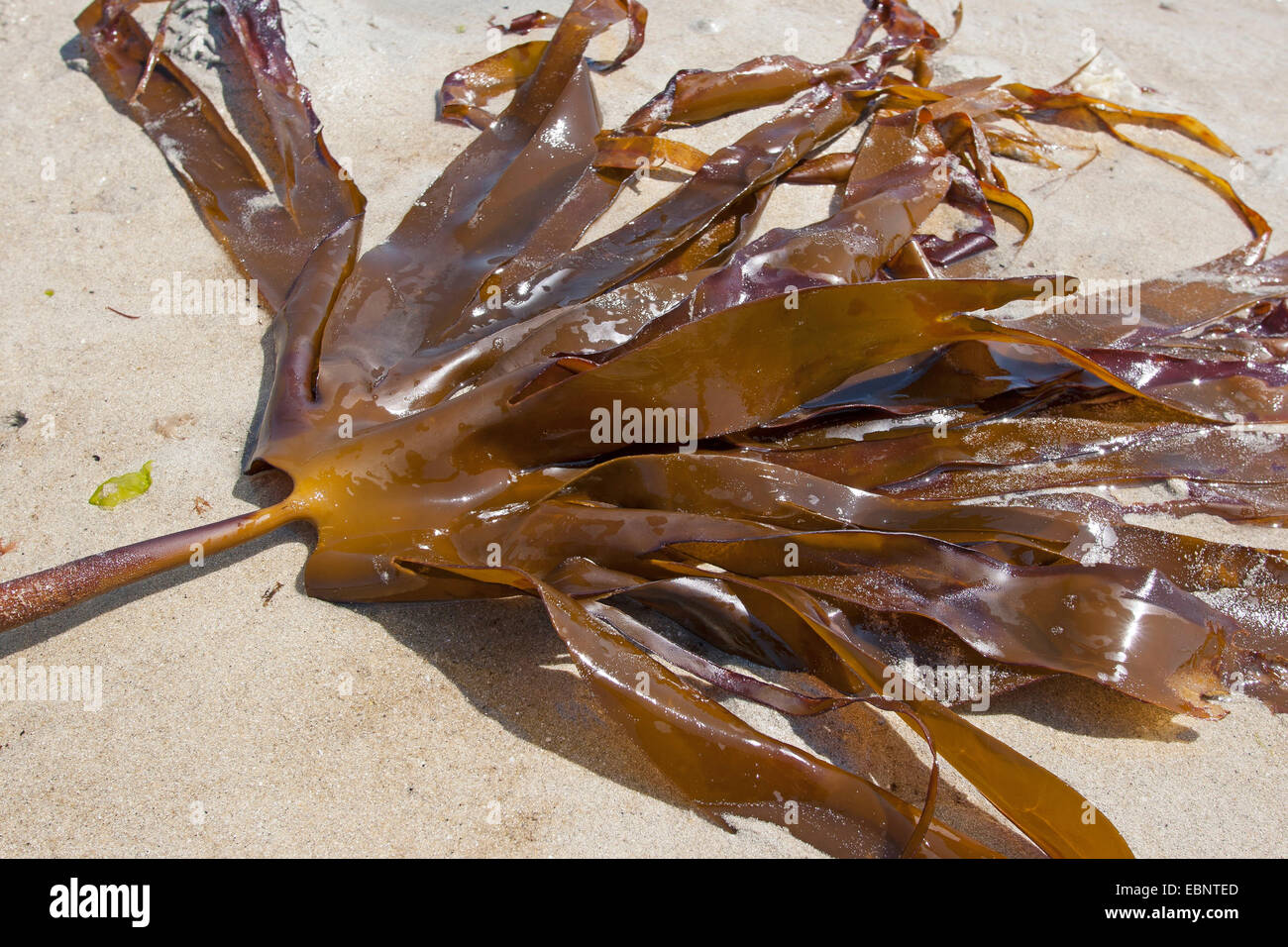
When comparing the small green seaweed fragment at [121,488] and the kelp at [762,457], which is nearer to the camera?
the kelp at [762,457]

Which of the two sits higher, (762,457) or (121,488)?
(762,457)
